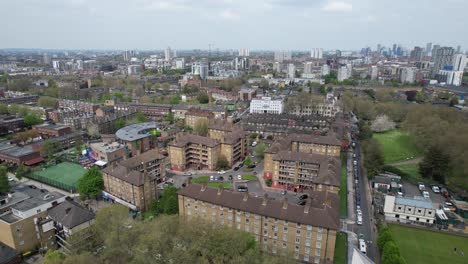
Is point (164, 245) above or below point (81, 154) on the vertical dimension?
above

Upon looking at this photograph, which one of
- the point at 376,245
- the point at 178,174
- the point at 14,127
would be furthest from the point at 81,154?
the point at 376,245

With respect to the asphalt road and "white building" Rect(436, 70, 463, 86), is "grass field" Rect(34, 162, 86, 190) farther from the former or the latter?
"white building" Rect(436, 70, 463, 86)

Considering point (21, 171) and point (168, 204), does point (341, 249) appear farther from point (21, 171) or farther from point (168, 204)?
point (21, 171)

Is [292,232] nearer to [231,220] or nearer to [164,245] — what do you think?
[231,220]

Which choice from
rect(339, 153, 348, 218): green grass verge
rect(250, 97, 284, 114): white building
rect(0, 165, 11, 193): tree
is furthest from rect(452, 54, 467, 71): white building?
rect(0, 165, 11, 193): tree

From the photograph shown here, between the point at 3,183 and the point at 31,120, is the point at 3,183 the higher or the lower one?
the lower one

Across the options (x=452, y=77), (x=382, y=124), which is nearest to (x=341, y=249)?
(x=382, y=124)
